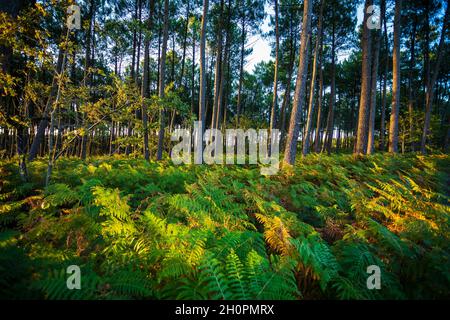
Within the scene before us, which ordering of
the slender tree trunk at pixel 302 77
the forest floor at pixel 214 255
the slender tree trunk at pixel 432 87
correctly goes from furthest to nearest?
the slender tree trunk at pixel 432 87 → the slender tree trunk at pixel 302 77 → the forest floor at pixel 214 255

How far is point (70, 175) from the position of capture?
5.49 m

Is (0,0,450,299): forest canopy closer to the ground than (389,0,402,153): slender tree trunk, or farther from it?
closer to the ground

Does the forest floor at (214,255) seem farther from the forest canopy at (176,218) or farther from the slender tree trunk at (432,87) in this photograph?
the slender tree trunk at (432,87)

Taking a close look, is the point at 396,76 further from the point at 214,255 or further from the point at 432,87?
the point at 214,255

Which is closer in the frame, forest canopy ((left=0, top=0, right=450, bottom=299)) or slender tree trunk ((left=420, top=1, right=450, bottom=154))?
forest canopy ((left=0, top=0, right=450, bottom=299))

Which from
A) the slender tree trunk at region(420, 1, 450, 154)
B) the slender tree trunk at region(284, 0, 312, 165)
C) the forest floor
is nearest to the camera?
the forest floor

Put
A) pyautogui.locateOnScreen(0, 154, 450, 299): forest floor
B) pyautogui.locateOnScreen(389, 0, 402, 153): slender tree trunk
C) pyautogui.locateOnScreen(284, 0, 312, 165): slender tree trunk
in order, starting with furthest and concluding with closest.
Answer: pyautogui.locateOnScreen(389, 0, 402, 153): slender tree trunk
pyautogui.locateOnScreen(284, 0, 312, 165): slender tree trunk
pyautogui.locateOnScreen(0, 154, 450, 299): forest floor

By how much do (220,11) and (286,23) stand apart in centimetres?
637

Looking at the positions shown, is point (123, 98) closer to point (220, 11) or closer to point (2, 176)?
point (2, 176)

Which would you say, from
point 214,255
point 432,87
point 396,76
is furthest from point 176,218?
point 432,87

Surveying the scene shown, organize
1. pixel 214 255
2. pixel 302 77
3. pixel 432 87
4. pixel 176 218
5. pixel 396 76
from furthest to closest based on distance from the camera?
pixel 432 87, pixel 396 76, pixel 302 77, pixel 176 218, pixel 214 255

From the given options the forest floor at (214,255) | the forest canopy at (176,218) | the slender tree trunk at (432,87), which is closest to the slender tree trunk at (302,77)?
the forest canopy at (176,218)

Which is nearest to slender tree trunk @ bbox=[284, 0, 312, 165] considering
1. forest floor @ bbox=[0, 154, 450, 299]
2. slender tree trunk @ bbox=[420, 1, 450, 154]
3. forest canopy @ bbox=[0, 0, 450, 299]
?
forest canopy @ bbox=[0, 0, 450, 299]

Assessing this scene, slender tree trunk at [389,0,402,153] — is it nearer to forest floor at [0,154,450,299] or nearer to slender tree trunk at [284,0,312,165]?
slender tree trunk at [284,0,312,165]
